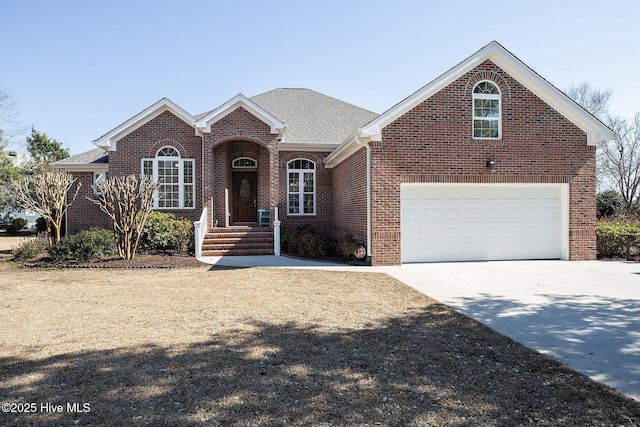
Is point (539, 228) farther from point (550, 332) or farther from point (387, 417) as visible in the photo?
point (387, 417)

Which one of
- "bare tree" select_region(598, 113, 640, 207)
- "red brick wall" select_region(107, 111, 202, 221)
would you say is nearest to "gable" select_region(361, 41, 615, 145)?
"red brick wall" select_region(107, 111, 202, 221)

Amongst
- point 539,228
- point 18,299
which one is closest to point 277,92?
point 539,228

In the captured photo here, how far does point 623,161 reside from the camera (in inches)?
1270

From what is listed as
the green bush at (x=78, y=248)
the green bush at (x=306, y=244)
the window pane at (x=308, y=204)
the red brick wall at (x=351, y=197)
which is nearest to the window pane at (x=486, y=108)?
the red brick wall at (x=351, y=197)

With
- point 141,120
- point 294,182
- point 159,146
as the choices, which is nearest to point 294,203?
point 294,182

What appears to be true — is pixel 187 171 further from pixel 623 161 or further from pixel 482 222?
pixel 623 161

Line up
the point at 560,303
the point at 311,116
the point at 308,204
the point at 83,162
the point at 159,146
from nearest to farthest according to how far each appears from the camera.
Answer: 1. the point at 560,303
2. the point at 159,146
3. the point at 308,204
4. the point at 83,162
5. the point at 311,116

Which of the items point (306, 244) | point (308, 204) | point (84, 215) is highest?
point (308, 204)

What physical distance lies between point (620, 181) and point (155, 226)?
35450 millimetres

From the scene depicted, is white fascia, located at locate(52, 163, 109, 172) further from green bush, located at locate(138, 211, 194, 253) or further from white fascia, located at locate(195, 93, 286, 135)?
white fascia, located at locate(195, 93, 286, 135)

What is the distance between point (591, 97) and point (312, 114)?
28.8 meters

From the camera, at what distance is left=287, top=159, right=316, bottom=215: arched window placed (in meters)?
17.0

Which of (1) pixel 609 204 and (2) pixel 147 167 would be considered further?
(1) pixel 609 204

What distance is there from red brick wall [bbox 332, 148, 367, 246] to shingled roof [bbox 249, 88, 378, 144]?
211cm
